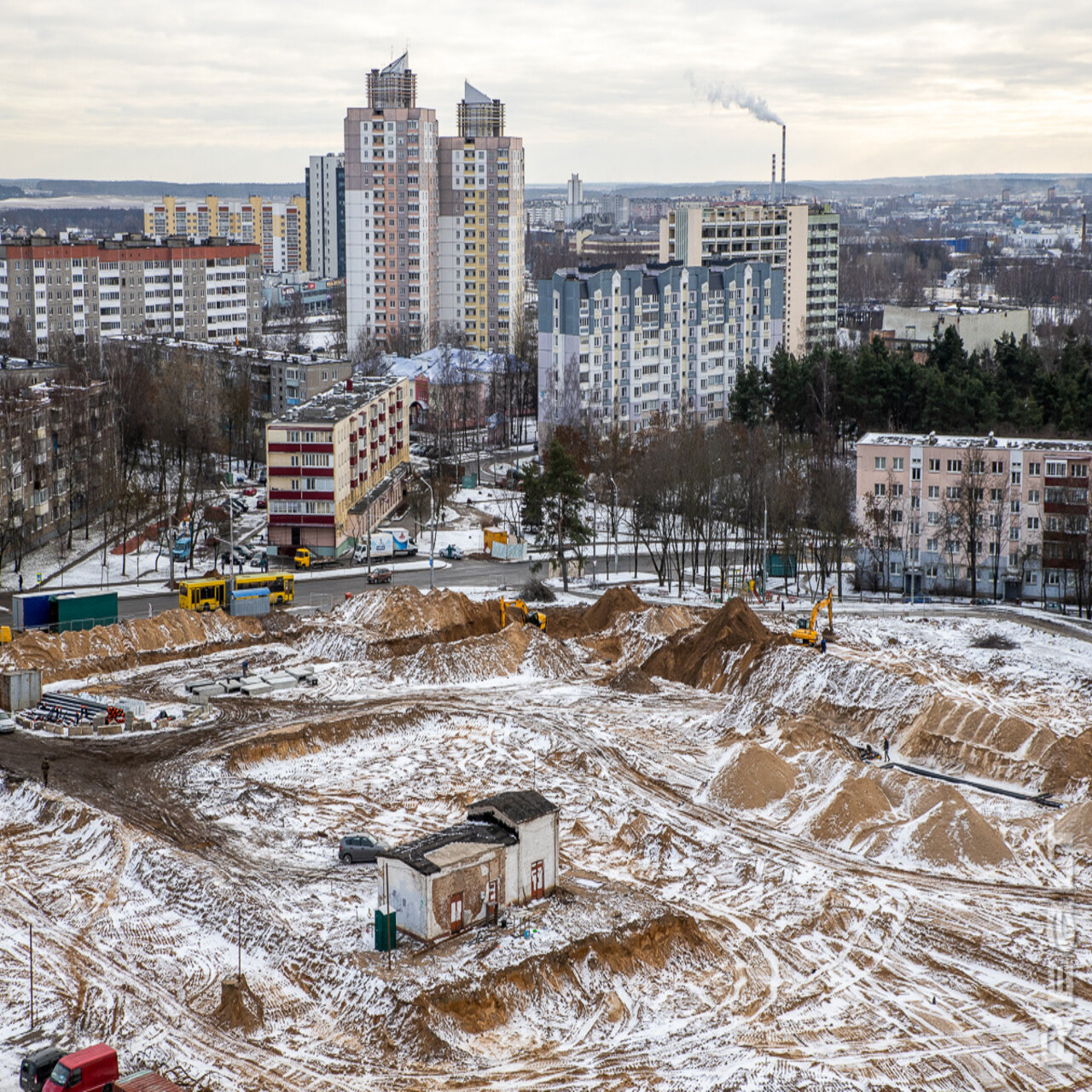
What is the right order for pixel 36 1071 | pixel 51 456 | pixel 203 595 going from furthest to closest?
1. pixel 51 456
2. pixel 203 595
3. pixel 36 1071

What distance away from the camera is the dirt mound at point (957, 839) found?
86.9 feet

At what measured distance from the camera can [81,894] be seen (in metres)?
24.8

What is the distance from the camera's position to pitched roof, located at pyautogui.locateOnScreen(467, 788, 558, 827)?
79.7 feet

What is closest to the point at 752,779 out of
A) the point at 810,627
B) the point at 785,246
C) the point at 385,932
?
the point at 385,932

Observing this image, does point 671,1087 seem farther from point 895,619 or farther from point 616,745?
point 895,619

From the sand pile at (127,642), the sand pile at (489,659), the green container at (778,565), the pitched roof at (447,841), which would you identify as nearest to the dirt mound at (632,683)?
the sand pile at (489,659)

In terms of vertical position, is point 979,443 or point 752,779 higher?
point 979,443

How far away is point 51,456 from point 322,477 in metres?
10.8

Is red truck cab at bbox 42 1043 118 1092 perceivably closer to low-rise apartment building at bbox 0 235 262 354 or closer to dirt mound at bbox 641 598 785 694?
dirt mound at bbox 641 598 785 694

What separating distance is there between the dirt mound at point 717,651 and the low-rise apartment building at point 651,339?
1316 inches

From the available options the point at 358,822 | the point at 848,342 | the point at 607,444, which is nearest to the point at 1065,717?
the point at 358,822

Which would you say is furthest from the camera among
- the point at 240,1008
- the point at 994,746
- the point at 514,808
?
the point at 994,746

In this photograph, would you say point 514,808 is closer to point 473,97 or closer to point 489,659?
point 489,659

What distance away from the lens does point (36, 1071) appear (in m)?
18.8
